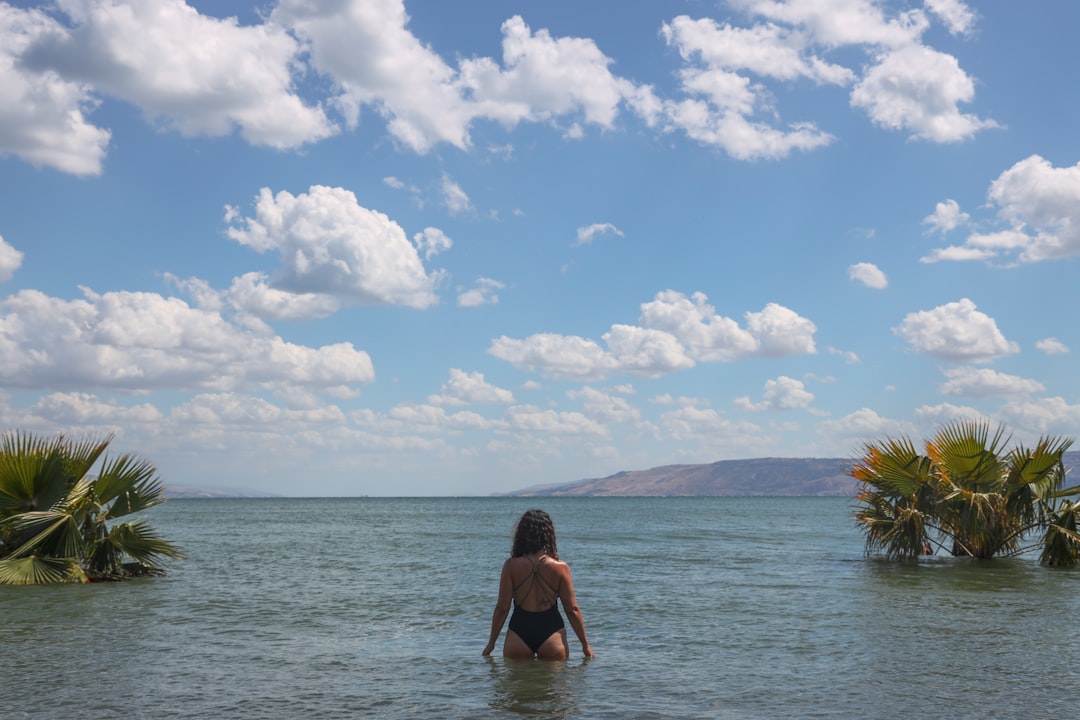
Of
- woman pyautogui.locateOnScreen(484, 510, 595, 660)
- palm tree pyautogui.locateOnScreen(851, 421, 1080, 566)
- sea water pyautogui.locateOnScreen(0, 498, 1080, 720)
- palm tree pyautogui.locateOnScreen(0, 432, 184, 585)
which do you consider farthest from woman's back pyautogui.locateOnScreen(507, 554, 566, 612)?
palm tree pyautogui.locateOnScreen(851, 421, 1080, 566)

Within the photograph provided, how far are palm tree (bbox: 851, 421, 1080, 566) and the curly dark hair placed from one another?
17.0 metres

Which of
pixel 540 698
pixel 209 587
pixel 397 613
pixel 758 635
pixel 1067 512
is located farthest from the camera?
pixel 1067 512

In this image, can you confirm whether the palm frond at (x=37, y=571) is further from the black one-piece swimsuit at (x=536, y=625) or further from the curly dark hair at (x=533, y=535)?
the curly dark hair at (x=533, y=535)

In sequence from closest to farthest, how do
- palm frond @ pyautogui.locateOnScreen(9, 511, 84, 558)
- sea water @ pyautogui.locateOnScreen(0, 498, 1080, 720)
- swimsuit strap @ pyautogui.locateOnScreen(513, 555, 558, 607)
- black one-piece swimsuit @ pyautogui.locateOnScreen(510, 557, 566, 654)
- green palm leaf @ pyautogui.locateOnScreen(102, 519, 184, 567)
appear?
sea water @ pyautogui.locateOnScreen(0, 498, 1080, 720) → swimsuit strap @ pyautogui.locateOnScreen(513, 555, 558, 607) → black one-piece swimsuit @ pyautogui.locateOnScreen(510, 557, 566, 654) → palm frond @ pyautogui.locateOnScreen(9, 511, 84, 558) → green palm leaf @ pyautogui.locateOnScreen(102, 519, 184, 567)

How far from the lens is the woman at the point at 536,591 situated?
974cm

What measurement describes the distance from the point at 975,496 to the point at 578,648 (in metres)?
15.3

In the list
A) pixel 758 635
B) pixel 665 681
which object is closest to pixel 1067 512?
pixel 758 635

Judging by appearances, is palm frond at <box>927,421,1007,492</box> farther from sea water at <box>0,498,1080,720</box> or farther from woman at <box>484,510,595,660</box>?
woman at <box>484,510,595,660</box>

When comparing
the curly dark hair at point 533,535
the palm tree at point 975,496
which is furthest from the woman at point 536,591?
the palm tree at point 975,496

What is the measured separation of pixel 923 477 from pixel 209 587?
62.2 feet

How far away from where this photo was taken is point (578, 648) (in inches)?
507

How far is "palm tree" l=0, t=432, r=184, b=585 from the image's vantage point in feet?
59.5

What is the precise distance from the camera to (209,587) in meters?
21.1

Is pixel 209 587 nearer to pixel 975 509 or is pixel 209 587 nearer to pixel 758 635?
pixel 758 635
